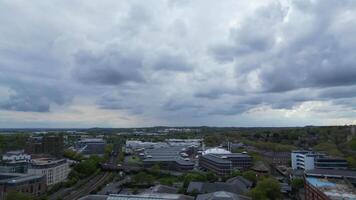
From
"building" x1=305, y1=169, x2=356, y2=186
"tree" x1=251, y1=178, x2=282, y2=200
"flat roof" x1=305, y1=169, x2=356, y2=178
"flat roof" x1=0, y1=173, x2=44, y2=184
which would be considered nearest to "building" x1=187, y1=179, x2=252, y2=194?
"tree" x1=251, y1=178, x2=282, y2=200

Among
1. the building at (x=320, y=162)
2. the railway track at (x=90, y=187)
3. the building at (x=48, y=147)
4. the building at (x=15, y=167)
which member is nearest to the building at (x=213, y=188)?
the railway track at (x=90, y=187)

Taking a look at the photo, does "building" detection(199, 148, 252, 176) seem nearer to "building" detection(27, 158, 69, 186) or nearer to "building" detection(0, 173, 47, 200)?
"building" detection(27, 158, 69, 186)

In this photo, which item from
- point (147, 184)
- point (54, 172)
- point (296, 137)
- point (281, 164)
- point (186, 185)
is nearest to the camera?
point (186, 185)

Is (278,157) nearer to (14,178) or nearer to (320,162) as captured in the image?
(320,162)

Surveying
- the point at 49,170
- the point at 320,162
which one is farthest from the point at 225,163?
the point at 49,170

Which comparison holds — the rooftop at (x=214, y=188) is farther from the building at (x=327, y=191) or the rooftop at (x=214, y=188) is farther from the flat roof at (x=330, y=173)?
the flat roof at (x=330, y=173)

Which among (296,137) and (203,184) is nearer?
(203,184)

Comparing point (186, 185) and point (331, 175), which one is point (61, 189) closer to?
point (186, 185)

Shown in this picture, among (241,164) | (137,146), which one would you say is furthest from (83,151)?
(241,164)
